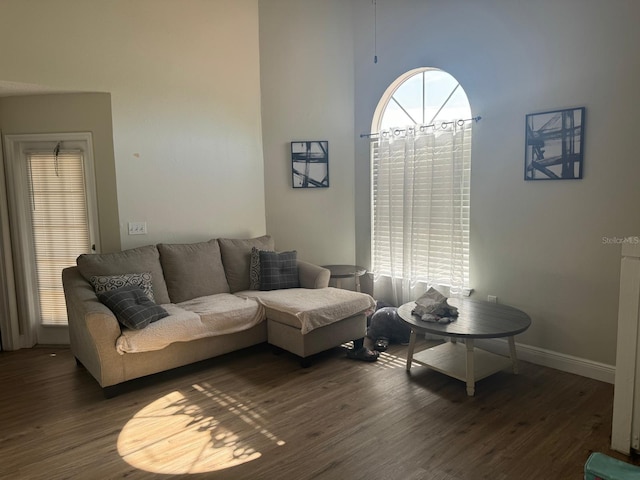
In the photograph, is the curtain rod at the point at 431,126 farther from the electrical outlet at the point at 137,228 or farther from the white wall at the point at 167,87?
the electrical outlet at the point at 137,228

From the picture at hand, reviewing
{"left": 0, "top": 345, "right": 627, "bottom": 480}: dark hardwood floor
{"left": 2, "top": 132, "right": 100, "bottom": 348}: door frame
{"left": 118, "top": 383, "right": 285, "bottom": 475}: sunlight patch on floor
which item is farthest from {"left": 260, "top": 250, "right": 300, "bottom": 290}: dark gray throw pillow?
{"left": 2, "top": 132, "right": 100, "bottom": 348}: door frame

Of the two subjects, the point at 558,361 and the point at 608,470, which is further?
the point at 558,361

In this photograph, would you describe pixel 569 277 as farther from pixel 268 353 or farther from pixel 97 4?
pixel 97 4

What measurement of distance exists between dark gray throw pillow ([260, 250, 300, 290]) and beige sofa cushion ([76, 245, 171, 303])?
36.6 inches

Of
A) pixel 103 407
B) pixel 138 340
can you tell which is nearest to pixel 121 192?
pixel 138 340

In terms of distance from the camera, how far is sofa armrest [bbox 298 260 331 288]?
429 centimetres

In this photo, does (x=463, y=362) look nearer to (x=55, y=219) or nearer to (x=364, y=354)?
(x=364, y=354)

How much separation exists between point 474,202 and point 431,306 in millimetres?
1187

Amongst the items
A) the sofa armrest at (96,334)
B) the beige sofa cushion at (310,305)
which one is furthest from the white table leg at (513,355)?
the sofa armrest at (96,334)

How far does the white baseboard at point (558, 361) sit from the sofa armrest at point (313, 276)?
1578mm

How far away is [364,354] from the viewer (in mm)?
3771

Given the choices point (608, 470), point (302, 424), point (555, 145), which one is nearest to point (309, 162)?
point (555, 145)

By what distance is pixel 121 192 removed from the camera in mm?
4023

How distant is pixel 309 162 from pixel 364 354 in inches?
90.9
